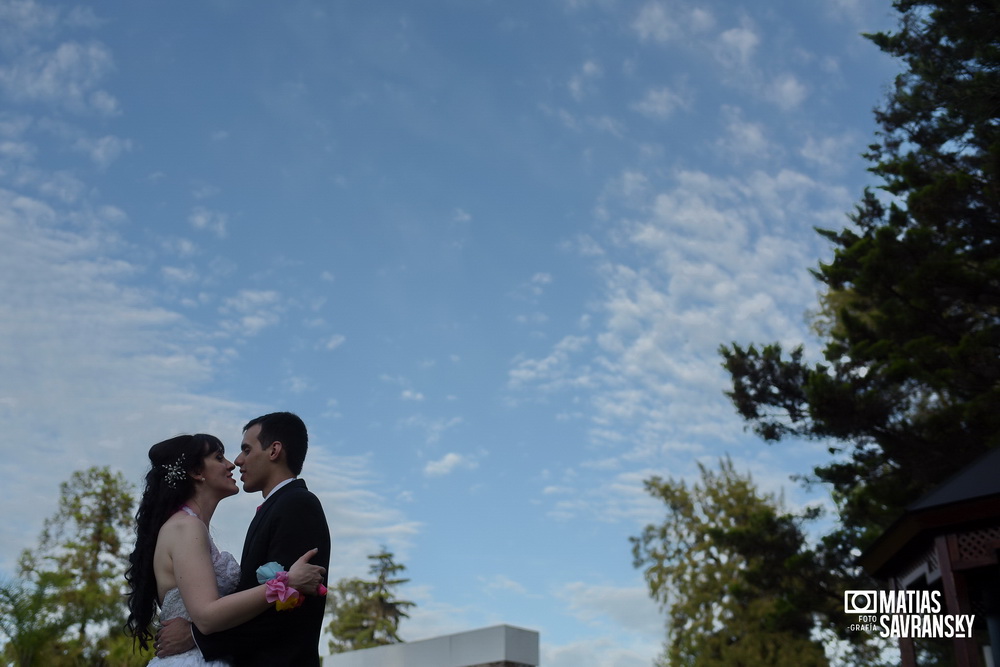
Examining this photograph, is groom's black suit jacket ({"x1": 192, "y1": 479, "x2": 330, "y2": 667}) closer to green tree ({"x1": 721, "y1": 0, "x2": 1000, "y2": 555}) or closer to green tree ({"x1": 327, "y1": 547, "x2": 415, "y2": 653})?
green tree ({"x1": 721, "y1": 0, "x2": 1000, "y2": 555})

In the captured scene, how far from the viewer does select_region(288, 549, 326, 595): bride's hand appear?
294 cm

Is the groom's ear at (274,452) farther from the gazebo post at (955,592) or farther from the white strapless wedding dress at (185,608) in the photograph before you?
the gazebo post at (955,592)

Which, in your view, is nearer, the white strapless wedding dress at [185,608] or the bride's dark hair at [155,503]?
the white strapless wedding dress at [185,608]

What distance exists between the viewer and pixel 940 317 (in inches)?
663

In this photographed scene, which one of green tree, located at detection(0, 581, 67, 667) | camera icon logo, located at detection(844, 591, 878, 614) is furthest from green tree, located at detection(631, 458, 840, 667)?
green tree, located at detection(0, 581, 67, 667)

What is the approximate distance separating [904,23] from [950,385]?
8.38m

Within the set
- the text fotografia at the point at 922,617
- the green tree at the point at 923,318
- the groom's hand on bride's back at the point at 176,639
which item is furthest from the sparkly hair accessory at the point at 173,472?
the green tree at the point at 923,318

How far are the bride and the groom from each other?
0.24 ft

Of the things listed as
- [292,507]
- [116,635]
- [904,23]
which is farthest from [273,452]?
[116,635]

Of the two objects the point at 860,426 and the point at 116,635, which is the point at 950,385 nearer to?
the point at 860,426

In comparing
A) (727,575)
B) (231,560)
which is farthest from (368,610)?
(231,560)

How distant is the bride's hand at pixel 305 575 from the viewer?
9.64ft

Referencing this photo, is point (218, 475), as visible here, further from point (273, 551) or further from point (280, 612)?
point (280, 612)

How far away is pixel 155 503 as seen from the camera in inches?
135
